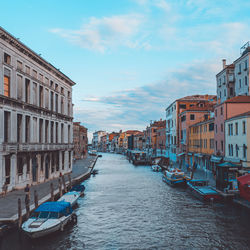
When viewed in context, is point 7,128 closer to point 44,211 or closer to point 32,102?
point 32,102

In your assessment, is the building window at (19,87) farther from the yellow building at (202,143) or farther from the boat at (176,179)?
the yellow building at (202,143)

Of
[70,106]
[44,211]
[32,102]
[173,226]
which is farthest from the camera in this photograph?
[70,106]

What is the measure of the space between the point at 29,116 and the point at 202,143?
31469 mm

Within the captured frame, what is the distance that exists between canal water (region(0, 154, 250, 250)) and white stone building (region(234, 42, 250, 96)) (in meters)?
26.5

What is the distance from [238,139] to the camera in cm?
3481

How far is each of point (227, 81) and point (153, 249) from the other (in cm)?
4418

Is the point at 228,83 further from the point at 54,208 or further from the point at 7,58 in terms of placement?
the point at 54,208

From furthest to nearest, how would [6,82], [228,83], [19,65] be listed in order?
[228,83] < [19,65] < [6,82]

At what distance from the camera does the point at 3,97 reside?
25828 millimetres

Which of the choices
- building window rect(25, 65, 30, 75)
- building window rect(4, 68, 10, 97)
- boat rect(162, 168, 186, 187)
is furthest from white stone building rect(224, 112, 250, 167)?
building window rect(4, 68, 10, 97)

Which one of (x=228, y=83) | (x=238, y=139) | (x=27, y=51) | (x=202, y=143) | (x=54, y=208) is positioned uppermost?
(x=228, y=83)

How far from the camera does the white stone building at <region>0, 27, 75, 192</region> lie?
26.9 m

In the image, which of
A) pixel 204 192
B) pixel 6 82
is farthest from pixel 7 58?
pixel 204 192

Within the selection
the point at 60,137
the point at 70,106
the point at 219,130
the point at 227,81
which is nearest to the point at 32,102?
the point at 60,137
